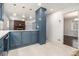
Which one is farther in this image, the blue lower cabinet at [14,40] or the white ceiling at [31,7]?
the blue lower cabinet at [14,40]

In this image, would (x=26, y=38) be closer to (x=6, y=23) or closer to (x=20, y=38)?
(x=20, y=38)

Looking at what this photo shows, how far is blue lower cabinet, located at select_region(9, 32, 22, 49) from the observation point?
5.50 feet

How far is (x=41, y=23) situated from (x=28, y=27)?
24 centimetres

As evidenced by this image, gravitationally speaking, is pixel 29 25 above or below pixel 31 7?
below

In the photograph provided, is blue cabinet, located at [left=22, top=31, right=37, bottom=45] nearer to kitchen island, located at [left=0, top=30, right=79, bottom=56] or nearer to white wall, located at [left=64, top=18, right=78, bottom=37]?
kitchen island, located at [left=0, top=30, right=79, bottom=56]

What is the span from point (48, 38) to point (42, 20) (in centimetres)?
35

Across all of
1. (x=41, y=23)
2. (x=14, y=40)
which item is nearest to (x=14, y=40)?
(x=14, y=40)

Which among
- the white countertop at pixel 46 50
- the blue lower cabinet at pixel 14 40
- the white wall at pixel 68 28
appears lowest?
the white countertop at pixel 46 50

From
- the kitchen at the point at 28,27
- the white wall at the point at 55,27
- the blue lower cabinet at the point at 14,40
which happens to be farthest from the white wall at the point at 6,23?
the white wall at the point at 55,27

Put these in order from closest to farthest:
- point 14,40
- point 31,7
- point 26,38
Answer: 1. point 31,7
2. point 14,40
3. point 26,38

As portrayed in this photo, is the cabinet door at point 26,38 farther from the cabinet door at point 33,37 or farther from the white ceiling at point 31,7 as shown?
the white ceiling at point 31,7

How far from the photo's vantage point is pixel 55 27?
1.71m

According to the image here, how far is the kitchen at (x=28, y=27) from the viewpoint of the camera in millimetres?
1552

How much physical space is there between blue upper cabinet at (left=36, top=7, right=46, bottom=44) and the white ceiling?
73 millimetres
